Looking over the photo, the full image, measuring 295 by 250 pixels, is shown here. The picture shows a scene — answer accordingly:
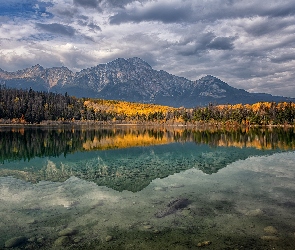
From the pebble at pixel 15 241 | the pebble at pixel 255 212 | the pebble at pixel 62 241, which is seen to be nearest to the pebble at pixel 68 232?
the pebble at pixel 62 241

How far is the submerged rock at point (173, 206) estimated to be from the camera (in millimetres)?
19812

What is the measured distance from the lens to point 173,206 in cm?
2166

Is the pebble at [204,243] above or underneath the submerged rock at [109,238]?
above

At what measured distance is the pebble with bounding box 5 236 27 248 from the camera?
14.7m

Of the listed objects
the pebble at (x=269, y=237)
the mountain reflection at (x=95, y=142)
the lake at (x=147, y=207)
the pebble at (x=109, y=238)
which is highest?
the pebble at (x=269, y=237)

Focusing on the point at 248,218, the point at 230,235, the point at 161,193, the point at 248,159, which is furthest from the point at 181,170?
the point at 230,235

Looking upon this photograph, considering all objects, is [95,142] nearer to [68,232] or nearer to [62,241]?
[68,232]

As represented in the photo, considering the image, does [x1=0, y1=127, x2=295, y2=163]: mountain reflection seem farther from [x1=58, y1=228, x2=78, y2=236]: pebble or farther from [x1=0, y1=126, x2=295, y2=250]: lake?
[x1=58, y1=228, x2=78, y2=236]: pebble

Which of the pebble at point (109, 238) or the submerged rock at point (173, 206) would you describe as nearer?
the pebble at point (109, 238)

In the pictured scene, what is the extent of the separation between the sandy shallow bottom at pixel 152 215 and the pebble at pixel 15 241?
53 millimetres

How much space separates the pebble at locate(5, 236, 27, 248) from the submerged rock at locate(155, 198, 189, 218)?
350 inches

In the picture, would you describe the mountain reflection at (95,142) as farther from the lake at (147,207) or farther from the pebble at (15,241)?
the pebble at (15,241)

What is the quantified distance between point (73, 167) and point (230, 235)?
29024mm

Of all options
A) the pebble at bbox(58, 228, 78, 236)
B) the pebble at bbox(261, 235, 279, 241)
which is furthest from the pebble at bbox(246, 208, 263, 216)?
the pebble at bbox(58, 228, 78, 236)
